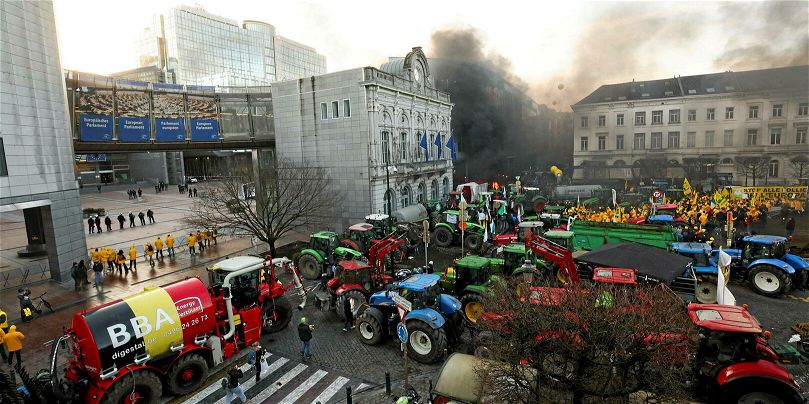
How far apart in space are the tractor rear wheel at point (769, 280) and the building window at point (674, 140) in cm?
4207

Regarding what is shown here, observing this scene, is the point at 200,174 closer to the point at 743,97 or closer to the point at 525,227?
the point at 525,227

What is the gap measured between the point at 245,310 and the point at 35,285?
15.5 m

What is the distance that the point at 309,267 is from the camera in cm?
2012

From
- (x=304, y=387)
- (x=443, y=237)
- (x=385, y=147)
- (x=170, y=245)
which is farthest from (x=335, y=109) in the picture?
(x=304, y=387)

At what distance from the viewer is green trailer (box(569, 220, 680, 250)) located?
58.1 ft

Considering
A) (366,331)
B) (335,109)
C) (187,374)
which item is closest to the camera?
(187,374)

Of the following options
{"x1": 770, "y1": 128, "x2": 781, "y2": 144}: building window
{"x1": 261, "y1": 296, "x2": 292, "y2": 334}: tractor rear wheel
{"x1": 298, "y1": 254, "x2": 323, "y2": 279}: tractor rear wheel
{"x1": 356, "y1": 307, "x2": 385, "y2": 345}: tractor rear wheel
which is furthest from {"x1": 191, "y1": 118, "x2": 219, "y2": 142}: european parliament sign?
{"x1": 770, "y1": 128, "x2": 781, "y2": 144}: building window

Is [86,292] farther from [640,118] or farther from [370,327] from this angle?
[640,118]

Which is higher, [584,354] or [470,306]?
[584,354]

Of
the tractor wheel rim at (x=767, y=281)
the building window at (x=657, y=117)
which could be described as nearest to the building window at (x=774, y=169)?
the building window at (x=657, y=117)

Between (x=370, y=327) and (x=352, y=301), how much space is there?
2039 millimetres

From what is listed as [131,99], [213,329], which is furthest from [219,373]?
→ [131,99]

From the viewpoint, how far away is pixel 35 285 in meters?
19.6

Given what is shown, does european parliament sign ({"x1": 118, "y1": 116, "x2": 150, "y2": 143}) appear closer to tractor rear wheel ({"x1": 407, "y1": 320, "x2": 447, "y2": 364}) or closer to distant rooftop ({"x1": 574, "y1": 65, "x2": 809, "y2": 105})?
tractor rear wheel ({"x1": 407, "y1": 320, "x2": 447, "y2": 364})
